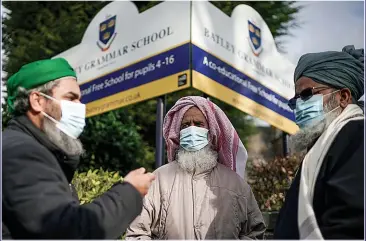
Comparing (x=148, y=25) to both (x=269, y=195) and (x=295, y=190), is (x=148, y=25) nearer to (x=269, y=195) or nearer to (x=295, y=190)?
(x=269, y=195)

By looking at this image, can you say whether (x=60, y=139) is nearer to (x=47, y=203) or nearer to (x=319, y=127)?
(x=47, y=203)

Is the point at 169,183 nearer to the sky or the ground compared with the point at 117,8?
nearer to the ground

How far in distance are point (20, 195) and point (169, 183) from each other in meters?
1.51

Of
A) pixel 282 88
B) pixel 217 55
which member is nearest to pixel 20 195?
pixel 217 55

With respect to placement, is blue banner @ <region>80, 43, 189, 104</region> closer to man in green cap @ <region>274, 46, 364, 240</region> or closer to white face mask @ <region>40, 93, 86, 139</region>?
man in green cap @ <region>274, 46, 364, 240</region>

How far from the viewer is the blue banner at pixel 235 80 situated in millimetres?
7859

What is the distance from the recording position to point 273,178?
9344 millimetres

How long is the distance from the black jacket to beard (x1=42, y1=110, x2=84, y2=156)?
0.14 m

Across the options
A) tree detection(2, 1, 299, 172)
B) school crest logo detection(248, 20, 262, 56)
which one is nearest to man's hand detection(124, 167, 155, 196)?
school crest logo detection(248, 20, 262, 56)

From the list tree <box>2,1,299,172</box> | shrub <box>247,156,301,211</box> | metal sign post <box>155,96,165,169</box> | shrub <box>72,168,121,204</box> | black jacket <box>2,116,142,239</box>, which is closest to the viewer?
black jacket <box>2,116,142,239</box>

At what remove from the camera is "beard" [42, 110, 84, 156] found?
8.65 feet

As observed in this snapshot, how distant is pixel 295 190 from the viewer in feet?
8.95

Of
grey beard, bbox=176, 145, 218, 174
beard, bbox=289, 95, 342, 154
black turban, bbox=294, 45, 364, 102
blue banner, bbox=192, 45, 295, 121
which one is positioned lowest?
grey beard, bbox=176, 145, 218, 174

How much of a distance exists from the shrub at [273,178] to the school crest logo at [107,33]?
3097mm
